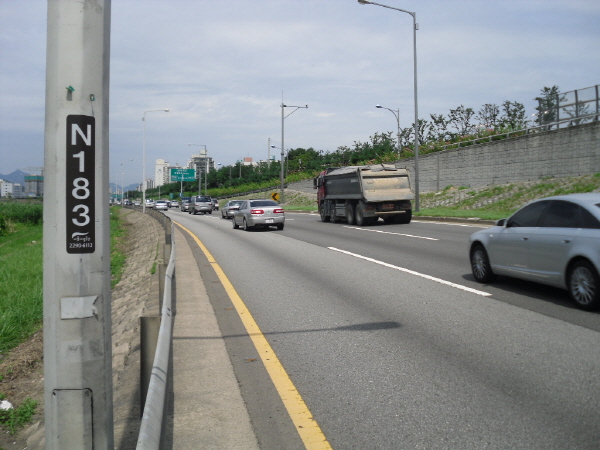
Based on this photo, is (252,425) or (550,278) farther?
(550,278)

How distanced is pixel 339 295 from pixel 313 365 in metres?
3.86

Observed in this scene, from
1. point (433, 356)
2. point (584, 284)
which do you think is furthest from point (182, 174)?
point (433, 356)

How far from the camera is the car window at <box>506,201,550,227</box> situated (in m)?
9.04

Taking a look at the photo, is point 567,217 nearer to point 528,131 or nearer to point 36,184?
point 528,131

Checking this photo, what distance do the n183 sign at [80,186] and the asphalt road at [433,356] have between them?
2317 mm

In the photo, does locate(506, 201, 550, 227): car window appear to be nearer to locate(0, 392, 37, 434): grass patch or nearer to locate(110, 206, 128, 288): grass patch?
locate(0, 392, 37, 434): grass patch

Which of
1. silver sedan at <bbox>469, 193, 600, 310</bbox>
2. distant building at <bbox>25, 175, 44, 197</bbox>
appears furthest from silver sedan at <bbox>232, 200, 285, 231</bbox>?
distant building at <bbox>25, 175, 44, 197</bbox>

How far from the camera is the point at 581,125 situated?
3056cm

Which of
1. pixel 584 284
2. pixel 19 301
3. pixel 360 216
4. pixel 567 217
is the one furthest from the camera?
pixel 360 216

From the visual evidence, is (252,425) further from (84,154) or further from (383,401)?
(84,154)

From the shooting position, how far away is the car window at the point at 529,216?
904 cm

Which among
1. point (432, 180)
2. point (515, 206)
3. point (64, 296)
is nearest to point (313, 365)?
point (64, 296)

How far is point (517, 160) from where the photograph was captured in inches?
1407

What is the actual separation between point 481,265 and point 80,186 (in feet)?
28.3
